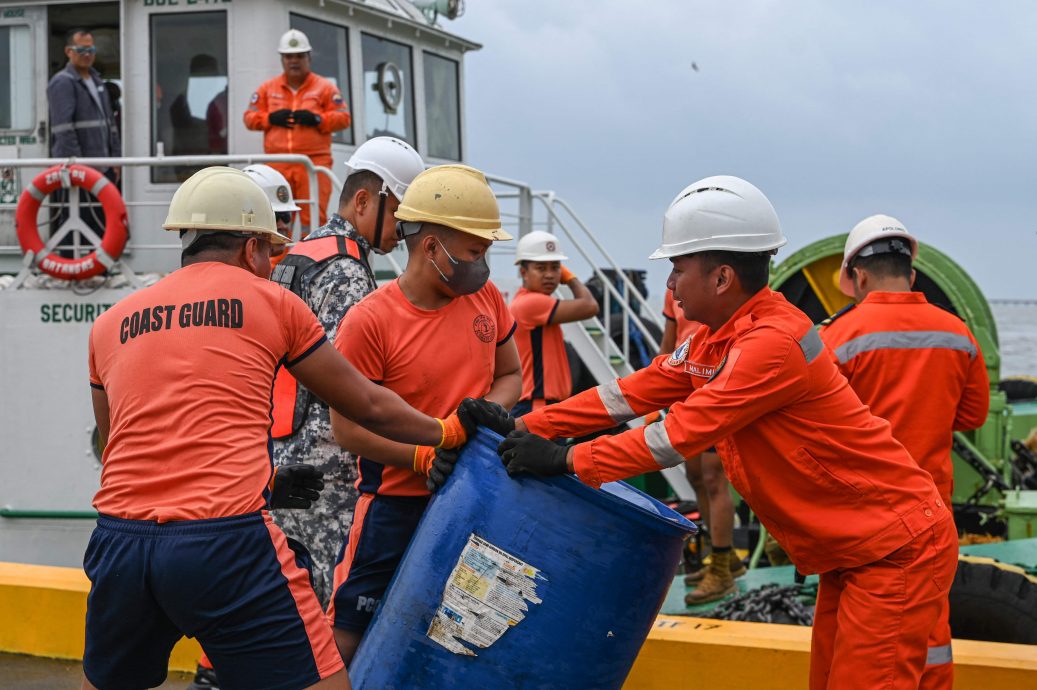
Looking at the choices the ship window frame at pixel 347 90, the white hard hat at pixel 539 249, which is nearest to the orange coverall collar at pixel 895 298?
the white hard hat at pixel 539 249

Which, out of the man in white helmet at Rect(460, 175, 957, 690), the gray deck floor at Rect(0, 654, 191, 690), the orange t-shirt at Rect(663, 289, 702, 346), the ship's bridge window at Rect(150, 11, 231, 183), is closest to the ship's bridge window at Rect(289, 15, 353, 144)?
the ship's bridge window at Rect(150, 11, 231, 183)

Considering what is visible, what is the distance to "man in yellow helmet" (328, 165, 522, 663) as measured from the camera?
3.58 metres

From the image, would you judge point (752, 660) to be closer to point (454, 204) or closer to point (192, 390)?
point (454, 204)

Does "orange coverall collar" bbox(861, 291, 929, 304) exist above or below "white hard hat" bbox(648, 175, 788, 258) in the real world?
below

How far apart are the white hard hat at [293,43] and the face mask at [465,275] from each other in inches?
223

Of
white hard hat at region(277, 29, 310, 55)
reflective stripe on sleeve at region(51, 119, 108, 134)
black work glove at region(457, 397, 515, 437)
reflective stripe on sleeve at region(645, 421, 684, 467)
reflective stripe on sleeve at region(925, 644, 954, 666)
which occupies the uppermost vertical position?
white hard hat at region(277, 29, 310, 55)

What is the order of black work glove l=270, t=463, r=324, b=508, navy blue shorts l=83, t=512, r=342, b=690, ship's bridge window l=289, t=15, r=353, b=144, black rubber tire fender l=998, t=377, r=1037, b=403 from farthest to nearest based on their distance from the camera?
black rubber tire fender l=998, t=377, r=1037, b=403
ship's bridge window l=289, t=15, r=353, b=144
black work glove l=270, t=463, r=324, b=508
navy blue shorts l=83, t=512, r=342, b=690

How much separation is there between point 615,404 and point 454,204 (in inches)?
30.2

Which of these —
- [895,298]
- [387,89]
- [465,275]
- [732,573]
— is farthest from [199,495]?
[387,89]

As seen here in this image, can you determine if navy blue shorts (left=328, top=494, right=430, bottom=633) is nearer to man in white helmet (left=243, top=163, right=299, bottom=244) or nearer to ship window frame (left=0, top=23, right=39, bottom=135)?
man in white helmet (left=243, top=163, right=299, bottom=244)

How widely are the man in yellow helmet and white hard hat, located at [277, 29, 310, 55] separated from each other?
218 inches

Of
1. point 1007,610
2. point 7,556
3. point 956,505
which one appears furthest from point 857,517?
point 7,556

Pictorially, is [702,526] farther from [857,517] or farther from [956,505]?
[857,517]

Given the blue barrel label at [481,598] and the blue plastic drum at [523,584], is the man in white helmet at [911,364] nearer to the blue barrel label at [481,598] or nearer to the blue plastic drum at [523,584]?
the blue plastic drum at [523,584]
